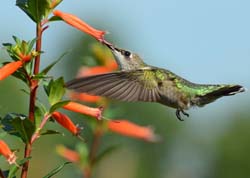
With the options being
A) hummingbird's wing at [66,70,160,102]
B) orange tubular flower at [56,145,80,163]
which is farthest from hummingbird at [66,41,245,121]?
orange tubular flower at [56,145,80,163]

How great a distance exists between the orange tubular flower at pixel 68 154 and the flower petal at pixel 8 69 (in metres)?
2.90

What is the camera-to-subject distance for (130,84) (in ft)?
18.7

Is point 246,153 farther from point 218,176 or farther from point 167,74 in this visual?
point 167,74

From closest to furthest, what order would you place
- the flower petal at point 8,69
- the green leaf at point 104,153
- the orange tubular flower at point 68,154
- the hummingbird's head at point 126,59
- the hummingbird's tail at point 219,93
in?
the flower petal at point 8,69 < the hummingbird's head at point 126,59 < the hummingbird's tail at point 219,93 < the green leaf at point 104,153 < the orange tubular flower at point 68,154

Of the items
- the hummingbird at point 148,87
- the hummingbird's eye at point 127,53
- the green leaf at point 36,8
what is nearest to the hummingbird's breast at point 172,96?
the hummingbird at point 148,87

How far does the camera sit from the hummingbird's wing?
498 centimetres

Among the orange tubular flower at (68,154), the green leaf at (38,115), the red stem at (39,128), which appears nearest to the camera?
the red stem at (39,128)

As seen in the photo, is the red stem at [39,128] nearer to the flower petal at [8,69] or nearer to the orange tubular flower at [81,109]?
the orange tubular flower at [81,109]

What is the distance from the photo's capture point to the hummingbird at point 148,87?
5.33m

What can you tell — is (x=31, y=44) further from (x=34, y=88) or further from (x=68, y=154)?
(x=68, y=154)

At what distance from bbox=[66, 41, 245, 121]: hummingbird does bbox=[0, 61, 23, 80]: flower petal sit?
0.42m

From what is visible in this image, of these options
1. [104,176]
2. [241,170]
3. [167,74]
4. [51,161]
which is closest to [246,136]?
[241,170]

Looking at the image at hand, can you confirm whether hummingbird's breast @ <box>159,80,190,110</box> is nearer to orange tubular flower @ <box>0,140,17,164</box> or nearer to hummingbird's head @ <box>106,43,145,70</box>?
hummingbird's head @ <box>106,43,145,70</box>

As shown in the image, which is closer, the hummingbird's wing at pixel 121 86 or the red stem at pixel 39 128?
the red stem at pixel 39 128
